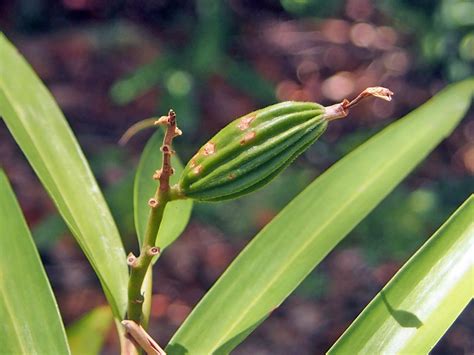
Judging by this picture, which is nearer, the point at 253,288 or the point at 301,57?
the point at 253,288

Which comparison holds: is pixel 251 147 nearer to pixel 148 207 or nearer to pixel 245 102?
pixel 148 207

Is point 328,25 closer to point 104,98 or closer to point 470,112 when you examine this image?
point 470,112

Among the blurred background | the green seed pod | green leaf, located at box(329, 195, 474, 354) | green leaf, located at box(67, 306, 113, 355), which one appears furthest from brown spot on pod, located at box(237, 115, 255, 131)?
the blurred background

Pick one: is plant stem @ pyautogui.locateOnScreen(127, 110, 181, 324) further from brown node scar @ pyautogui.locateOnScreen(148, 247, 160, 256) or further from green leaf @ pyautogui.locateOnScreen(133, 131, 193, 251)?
green leaf @ pyautogui.locateOnScreen(133, 131, 193, 251)

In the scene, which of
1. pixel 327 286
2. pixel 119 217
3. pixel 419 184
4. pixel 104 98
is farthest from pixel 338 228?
pixel 104 98

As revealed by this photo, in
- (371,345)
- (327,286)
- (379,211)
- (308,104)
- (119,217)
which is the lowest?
(327,286)

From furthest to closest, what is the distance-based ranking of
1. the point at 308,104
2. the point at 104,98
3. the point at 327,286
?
the point at 104,98, the point at 327,286, the point at 308,104

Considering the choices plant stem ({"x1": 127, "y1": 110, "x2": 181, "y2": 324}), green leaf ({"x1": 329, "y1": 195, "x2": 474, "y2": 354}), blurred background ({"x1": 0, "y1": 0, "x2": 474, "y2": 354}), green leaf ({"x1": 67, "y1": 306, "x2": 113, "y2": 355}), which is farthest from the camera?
blurred background ({"x1": 0, "y1": 0, "x2": 474, "y2": 354})
